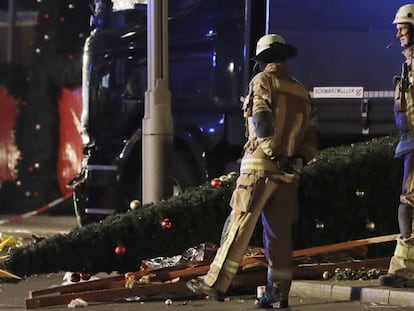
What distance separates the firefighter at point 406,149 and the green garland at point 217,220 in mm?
1459

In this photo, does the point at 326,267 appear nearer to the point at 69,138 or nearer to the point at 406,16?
the point at 406,16

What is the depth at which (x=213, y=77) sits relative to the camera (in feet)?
34.9

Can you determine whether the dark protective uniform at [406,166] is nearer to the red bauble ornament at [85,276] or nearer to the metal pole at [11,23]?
the red bauble ornament at [85,276]

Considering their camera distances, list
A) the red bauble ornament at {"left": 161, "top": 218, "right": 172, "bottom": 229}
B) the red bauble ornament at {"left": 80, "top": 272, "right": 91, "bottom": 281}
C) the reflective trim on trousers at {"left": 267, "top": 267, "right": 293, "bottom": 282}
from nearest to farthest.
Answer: the reflective trim on trousers at {"left": 267, "top": 267, "right": 293, "bottom": 282} < the red bauble ornament at {"left": 80, "top": 272, "right": 91, "bottom": 281} < the red bauble ornament at {"left": 161, "top": 218, "right": 172, "bottom": 229}

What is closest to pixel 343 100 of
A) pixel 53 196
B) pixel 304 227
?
pixel 304 227

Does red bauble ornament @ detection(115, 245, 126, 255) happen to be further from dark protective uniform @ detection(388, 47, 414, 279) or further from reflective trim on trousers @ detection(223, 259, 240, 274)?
dark protective uniform @ detection(388, 47, 414, 279)

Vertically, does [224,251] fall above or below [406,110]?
below

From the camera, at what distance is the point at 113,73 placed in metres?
11.6

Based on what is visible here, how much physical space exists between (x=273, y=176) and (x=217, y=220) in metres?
2.13

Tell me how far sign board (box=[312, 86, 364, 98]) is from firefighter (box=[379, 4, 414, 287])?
2271 mm

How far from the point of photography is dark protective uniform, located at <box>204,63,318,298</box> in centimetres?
708

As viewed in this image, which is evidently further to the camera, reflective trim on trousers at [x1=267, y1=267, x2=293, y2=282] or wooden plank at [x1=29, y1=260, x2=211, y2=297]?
wooden plank at [x1=29, y1=260, x2=211, y2=297]

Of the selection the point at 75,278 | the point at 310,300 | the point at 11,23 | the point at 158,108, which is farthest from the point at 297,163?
the point at 11,23

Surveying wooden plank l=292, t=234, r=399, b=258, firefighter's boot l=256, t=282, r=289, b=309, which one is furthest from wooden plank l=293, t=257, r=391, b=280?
firefighter's boot l=256, t=282, r=289, b=309
